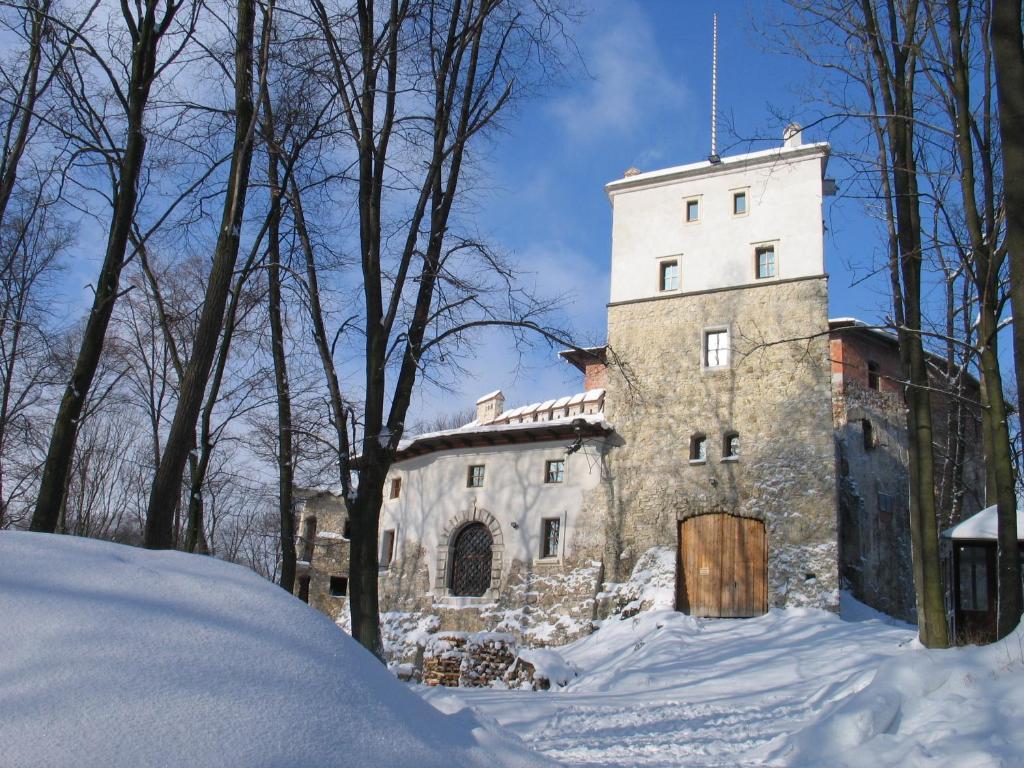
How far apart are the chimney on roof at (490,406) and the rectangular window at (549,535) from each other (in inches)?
411

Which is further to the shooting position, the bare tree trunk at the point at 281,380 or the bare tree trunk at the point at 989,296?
the bare tree trunk at the point at 281,380

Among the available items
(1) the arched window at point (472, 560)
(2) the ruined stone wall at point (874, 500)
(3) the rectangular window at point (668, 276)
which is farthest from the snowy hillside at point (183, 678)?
(3) the rectangular window at point (668, 276)

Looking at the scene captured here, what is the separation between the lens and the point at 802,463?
781 inches

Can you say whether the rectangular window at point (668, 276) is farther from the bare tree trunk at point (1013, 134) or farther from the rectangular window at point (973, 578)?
the bare tree trunk at point (1013, 134)

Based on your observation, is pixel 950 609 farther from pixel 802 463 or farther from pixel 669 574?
pixel 669 574

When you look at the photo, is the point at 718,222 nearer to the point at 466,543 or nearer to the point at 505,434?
the point at 505,434

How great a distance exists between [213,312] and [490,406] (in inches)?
932

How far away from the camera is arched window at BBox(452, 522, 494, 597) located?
23.0m

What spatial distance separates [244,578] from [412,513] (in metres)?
21.2

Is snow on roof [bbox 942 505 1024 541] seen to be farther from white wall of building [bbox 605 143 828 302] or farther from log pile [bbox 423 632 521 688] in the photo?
white wall of building [bbox 605 143 828 302]

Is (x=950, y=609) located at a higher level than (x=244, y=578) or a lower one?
lower

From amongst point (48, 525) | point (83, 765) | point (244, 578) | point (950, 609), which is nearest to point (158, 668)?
point (83, 765)

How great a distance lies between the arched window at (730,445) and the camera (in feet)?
68.4

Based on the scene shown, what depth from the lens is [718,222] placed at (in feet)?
73.8
